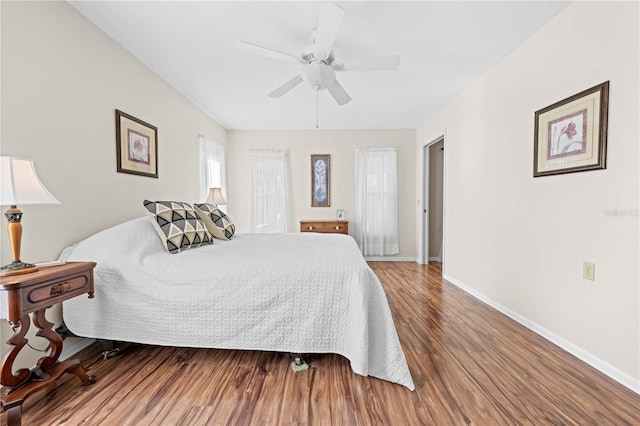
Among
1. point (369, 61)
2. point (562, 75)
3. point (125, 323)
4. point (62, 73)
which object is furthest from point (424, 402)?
point (62, 73)

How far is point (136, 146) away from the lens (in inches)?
96.7

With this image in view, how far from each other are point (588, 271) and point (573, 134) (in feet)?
3.05

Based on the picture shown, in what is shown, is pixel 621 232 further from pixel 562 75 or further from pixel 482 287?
pixel 482 287

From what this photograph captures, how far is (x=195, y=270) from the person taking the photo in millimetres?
1684

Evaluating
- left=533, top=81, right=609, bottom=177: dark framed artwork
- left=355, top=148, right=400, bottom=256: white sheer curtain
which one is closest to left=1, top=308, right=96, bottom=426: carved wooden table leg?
left=533, top=81, right=609, bottom=177: dark framed artwork

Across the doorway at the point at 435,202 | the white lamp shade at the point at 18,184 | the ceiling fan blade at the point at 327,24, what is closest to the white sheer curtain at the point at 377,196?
the doorway at the point at 435,202

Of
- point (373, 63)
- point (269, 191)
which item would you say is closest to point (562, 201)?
point (373, 63)

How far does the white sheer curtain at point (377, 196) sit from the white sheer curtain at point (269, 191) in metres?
1.31

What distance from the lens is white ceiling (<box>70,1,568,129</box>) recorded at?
1837mm

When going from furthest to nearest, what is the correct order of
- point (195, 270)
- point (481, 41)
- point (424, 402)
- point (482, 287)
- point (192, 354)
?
point (482, 287) → point (481, 41) → point (192, 354) → point (195, 270) → point (424, 402)

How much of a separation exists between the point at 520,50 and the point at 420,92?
107 cm

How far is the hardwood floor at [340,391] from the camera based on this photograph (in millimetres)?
1292

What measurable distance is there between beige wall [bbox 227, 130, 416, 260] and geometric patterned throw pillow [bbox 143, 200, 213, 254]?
2504 mm

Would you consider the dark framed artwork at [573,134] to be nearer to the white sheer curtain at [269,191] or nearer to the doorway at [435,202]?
the doorway at [435,202]
